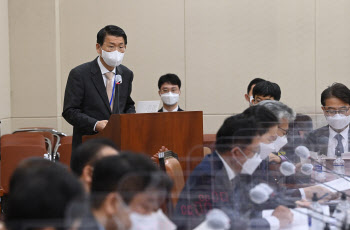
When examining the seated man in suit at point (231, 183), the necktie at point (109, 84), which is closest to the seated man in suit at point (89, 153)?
the seated man in suit at point (231, 183)

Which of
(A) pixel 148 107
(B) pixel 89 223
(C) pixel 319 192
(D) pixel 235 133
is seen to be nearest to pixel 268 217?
(D) pixel 235 133

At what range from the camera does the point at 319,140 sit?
385 centimetres

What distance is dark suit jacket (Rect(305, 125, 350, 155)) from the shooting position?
360 cm

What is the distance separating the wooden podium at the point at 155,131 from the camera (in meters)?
3.48

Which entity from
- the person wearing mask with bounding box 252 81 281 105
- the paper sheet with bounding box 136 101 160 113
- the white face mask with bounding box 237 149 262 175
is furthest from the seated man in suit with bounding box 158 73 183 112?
the white face mask with bounding box 237 149 262 175

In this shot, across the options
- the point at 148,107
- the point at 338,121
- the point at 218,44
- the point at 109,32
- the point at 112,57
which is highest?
the point at 218,44

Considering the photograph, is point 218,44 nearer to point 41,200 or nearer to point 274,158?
point 274,158

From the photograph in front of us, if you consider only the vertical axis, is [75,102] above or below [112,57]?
below

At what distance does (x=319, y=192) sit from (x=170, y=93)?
2.64 m

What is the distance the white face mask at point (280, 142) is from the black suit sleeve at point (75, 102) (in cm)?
126

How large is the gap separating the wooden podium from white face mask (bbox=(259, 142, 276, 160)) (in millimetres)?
451

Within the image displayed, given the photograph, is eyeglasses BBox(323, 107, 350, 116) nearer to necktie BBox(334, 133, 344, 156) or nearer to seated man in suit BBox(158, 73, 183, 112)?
necktie BBox(334, 133, 344, 156)

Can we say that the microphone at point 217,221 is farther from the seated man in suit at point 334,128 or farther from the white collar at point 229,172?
the seated man in suit at point 334,128

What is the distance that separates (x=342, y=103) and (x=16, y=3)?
428 cm
